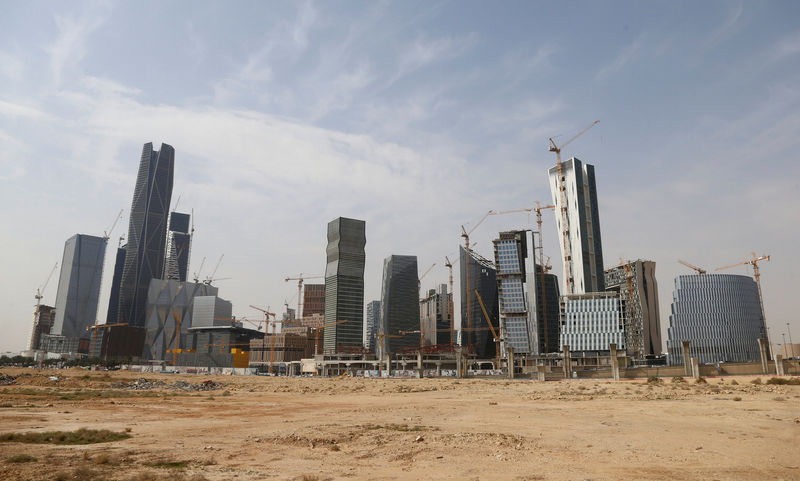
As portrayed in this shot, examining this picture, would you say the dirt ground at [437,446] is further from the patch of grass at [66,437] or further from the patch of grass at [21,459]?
the patch of grass at [66,437]

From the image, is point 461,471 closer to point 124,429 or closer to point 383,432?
point 383,432

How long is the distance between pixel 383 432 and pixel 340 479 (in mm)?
12452

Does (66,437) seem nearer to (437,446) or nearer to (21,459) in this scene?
(21,459)

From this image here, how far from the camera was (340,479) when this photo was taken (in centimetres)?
2006

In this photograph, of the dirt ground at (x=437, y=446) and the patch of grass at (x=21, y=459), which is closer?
the dirt ground at (x=437, y=446)

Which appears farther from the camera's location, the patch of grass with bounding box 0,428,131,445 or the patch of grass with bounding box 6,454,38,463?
the patch of grass with bounding box 0,428,131,445

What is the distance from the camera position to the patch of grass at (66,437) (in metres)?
29.3

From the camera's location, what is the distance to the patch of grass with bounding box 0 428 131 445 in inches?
1152

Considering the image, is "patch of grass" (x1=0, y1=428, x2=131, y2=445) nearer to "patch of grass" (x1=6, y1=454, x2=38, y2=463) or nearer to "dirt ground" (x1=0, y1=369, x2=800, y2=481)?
"dirt ground" (x1=0, y1=369, x2=800, y2=481)

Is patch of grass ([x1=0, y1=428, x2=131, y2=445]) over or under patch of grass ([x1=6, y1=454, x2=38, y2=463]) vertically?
under

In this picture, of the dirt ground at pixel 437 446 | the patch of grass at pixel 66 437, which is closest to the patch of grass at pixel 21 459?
the dirt ground at pixel 437 446

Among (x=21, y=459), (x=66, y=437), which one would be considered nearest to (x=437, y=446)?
(x=21, y=459)

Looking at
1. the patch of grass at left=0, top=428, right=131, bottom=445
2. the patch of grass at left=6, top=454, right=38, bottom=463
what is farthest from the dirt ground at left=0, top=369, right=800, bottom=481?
the patch of grass at left=0, top=428, right=131, bottom=445

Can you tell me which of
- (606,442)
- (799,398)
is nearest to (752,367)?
(799,398)
